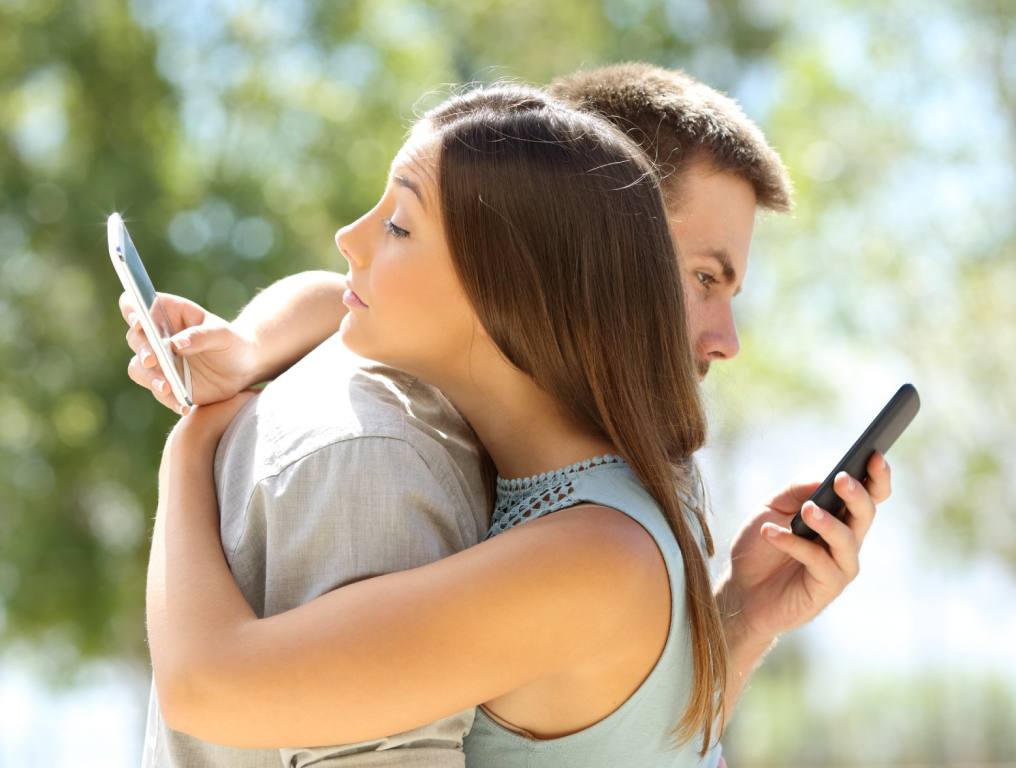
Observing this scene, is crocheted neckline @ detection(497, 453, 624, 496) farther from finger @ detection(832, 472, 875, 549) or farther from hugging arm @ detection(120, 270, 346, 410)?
hugging arm @ detection(120, 270, 346, 410)

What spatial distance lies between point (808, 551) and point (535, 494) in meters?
0.49

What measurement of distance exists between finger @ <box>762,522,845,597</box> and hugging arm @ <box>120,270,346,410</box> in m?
0.76

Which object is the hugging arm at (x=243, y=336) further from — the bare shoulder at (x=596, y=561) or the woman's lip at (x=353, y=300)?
the bare shoulder at (x=596, y=561)

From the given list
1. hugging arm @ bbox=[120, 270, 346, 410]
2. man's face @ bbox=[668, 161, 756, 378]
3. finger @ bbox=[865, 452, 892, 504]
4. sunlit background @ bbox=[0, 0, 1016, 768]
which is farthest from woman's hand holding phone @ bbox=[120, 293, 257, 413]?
sunlit background @ bbox=[0, 0, 1016, 768]

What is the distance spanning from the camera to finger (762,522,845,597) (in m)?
1.82

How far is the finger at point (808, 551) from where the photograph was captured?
5.96 ft

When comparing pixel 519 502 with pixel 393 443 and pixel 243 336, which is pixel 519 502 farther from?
pixel 243 336

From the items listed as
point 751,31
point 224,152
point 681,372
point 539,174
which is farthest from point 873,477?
point 751,31

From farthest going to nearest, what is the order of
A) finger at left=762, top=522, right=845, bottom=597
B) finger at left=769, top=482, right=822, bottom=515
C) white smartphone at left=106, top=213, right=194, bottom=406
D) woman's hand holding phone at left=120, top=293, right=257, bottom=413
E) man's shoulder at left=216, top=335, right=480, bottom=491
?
1. finger at left=769, top=482, right=822, bottom=515
2. finger at left=762, top=522, right=845, bottom=597
3. woman's hand holding phone at left=120, top=293, right=257, bottom=413
4. white smartphone at left=106, top=213, right=194, bottom=406
5. man's shoulder at left=216, top=335, right=480, bottom=491

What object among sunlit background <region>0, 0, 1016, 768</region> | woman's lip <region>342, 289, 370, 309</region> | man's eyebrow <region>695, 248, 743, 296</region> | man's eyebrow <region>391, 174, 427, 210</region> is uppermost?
man's eyebrow <region>391, 174, 427, 210</region>

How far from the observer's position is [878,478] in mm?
1796

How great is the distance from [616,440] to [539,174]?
1.19ft

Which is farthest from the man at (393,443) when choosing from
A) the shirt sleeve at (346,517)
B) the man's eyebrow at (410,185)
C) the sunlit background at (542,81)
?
the sunlit background at (542,81)

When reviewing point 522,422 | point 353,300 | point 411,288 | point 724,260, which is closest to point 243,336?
point 353,300
